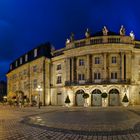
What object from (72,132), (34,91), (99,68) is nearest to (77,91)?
(99,68)

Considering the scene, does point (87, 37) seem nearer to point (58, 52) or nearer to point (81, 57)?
point (81, 57)

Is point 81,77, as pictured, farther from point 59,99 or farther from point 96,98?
point 59,99

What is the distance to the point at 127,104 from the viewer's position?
40.1 m

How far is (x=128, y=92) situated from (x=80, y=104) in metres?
9.80

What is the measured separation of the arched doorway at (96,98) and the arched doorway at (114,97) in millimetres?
2076

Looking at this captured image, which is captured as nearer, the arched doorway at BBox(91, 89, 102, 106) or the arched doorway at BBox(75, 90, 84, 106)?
the arched doorway at BBox(91, 89, 102, 106)

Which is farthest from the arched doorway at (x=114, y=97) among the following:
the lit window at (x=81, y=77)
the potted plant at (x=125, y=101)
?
the lit window at (x=81, y=77)

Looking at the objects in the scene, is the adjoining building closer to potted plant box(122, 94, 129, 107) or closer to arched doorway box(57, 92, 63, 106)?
arched doorway box(57, 92, 63, 106)

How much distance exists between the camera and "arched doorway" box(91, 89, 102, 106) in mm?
43281

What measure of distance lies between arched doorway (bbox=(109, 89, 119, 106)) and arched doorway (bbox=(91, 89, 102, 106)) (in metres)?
2.08

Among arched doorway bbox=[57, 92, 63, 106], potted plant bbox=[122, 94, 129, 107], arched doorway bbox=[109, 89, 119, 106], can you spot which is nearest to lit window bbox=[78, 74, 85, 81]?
arched doorway bbox=[109, 89, 119, 106]

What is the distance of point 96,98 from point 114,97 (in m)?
3.45

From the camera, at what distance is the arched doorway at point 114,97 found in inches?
1666

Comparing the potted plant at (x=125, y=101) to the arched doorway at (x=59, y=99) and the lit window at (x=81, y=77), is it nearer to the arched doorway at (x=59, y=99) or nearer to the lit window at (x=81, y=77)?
the lit window at (x=81, y=77)
